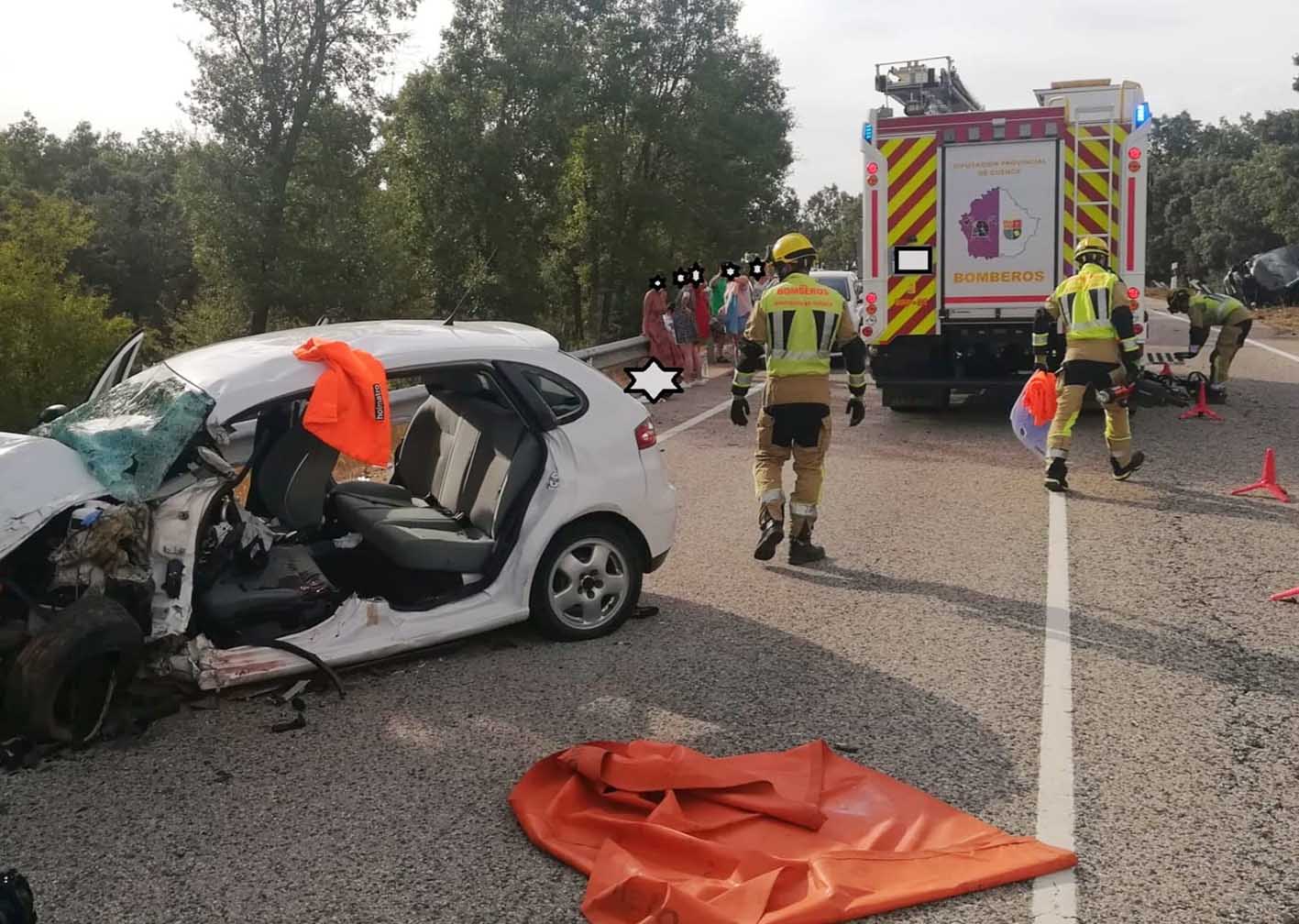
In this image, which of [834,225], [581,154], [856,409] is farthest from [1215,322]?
[834,225]

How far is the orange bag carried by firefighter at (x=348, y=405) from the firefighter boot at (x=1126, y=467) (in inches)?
255

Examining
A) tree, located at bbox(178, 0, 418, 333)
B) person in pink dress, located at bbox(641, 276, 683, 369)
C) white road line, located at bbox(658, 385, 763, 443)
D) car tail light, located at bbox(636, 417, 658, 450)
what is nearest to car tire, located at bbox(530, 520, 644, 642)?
car tail light, located at bbox(636, 417, 658, 450)

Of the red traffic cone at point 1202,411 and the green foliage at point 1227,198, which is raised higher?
the green foliage at point 1227,198

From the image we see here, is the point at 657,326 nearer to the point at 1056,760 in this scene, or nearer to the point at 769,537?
the point at 769,537

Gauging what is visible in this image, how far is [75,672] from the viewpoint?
13.8 feet

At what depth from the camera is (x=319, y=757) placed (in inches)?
178

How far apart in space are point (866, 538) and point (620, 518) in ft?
8.69

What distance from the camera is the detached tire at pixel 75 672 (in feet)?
13.6

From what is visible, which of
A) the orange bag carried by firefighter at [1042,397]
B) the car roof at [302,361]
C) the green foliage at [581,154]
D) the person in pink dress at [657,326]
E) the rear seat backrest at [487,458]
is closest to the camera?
the car roof at [302,361]

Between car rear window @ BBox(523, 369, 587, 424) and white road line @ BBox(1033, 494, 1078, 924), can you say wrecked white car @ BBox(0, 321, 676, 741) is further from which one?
white road line @ BBox(1033, 494, 1078, 924)

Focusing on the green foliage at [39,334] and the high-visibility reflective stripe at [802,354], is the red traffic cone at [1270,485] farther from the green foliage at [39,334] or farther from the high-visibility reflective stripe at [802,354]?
the green foliage at [39,334]

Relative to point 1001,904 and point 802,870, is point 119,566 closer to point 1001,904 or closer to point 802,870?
point 802,870

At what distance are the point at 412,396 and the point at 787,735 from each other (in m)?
6.41

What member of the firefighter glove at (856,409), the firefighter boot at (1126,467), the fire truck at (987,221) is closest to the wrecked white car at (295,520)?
the firefighter glove at (856,409)
